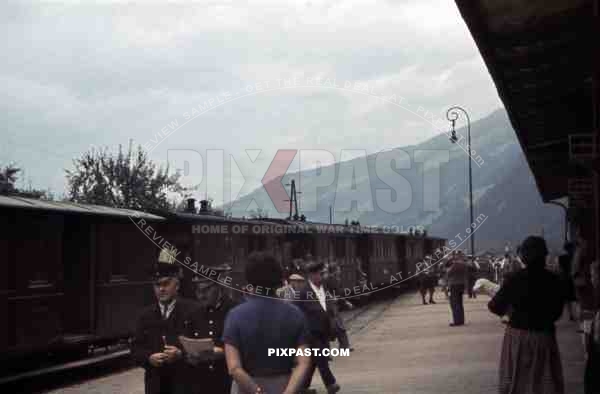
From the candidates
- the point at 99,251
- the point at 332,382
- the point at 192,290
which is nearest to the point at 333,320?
the point at 332,382

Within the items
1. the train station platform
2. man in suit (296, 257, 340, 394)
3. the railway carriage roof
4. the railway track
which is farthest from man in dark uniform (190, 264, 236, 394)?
the railway carriage roof

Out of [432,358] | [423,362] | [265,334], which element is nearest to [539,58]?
[265,334]

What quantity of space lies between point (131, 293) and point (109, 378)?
246 centimetres

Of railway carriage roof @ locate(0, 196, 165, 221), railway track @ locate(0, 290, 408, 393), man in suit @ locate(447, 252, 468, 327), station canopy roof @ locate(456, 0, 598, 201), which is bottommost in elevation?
railway track @ locate(0, 290, 408, 393)

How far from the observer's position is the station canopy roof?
26.0ft

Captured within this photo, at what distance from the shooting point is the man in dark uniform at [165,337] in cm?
638

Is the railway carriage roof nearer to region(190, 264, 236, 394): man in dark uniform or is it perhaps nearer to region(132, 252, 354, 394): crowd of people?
region(132, 252, 354, 394): crowd of people

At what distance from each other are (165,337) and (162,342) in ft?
0.13

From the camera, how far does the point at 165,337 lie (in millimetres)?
6379

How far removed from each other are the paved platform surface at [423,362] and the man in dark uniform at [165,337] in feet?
18.7

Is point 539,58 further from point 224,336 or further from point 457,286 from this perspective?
point 457,286

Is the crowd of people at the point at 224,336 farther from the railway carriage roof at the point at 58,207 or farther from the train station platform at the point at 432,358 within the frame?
the railway carriage roof at the point at 58,207

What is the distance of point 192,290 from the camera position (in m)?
18.7

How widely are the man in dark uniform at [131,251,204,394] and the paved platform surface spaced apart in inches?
224
